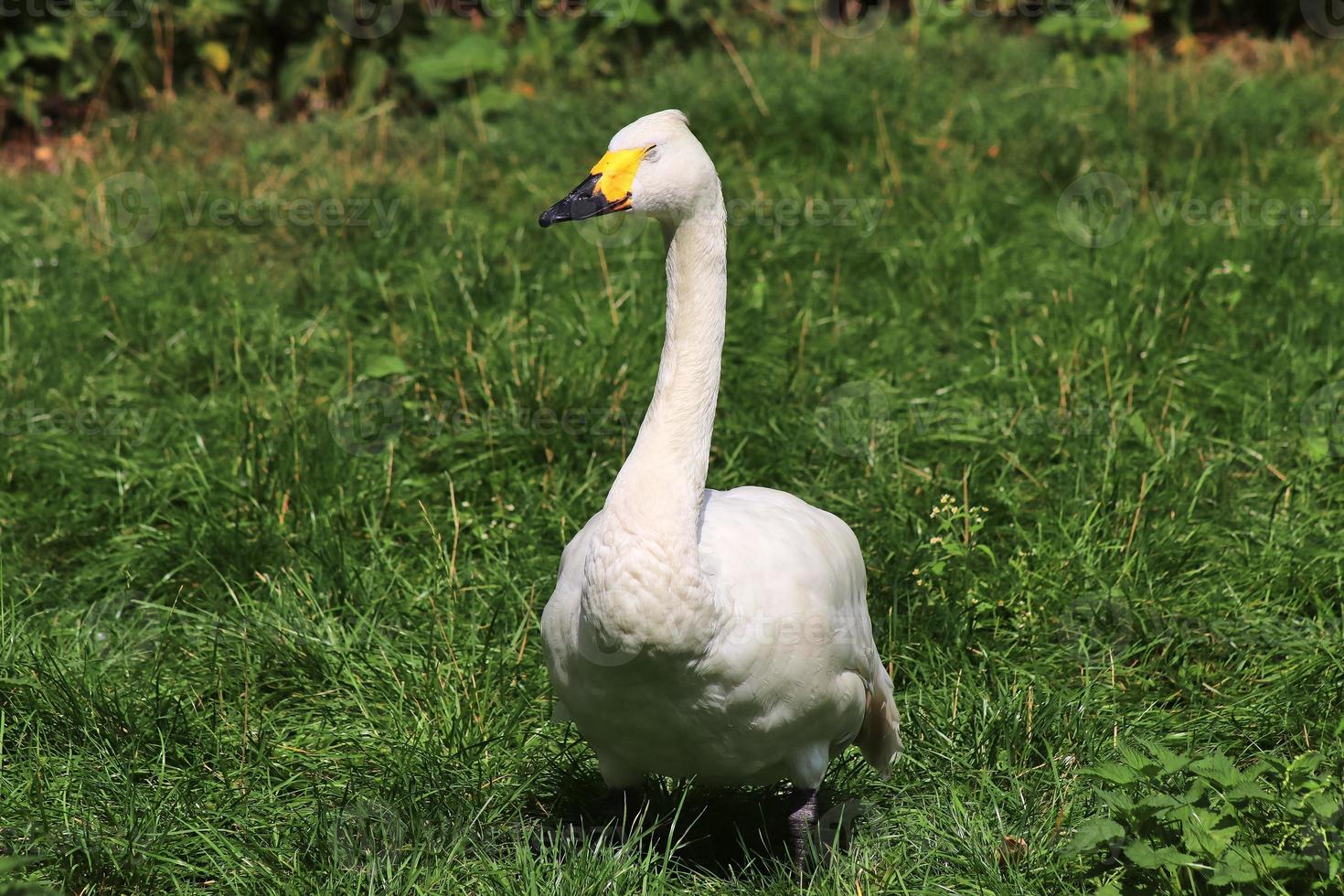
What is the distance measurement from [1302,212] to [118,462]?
4956mm

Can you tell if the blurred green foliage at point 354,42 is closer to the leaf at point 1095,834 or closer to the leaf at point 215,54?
the leaf at point 215,54

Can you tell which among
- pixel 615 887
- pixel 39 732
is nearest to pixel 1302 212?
pixel 615 887

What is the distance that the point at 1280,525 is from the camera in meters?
4.17

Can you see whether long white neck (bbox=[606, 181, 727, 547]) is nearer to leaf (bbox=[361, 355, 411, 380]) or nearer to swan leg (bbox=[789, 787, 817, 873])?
swan leg (bbox=[789, 787, 817, 873])

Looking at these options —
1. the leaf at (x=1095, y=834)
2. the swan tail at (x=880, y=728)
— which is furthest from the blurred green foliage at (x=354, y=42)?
the leaf at (x=1095, y=834)

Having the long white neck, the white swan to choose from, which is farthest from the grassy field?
the long white neck

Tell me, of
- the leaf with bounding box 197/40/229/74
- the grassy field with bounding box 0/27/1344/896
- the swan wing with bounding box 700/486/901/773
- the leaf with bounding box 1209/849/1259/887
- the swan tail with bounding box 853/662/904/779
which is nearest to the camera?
the leaf with bounding box 1209/849/1259/887

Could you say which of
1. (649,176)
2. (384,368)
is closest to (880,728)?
(649,176)

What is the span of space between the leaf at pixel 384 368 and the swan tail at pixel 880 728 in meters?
2.27

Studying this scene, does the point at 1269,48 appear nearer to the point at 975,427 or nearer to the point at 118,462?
the point at 975,427

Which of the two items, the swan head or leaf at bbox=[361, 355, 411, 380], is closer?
the swan head

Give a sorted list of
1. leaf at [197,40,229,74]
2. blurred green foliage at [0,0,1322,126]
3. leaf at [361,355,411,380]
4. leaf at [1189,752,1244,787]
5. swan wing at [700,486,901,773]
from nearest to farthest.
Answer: leaf at [1189,752,1244,787]
swan wing at [700,486,901,773]
leaf at [361,355,411,380]
blurred green foliage at [0,0,1322,126]
leaf at [197,40,229,74]

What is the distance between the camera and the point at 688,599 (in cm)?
267

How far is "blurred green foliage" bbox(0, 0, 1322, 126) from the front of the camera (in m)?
7.58
